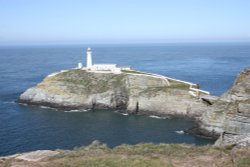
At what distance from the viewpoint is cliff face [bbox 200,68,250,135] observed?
1430 inches

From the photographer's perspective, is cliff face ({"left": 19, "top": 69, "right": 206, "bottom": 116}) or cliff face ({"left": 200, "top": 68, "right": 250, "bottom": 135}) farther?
cliff face ({"left": 19, "top": 69, "right": 206, "bottom": 116})

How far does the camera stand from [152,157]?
1744 centimetres

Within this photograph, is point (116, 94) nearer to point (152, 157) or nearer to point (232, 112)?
point (232, 112)

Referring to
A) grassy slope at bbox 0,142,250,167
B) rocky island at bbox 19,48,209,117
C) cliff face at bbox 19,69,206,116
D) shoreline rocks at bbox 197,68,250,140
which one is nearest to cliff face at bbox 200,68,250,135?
shoreline rocks at bbox 197,68,250,140

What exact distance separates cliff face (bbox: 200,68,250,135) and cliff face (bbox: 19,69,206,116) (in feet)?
27.1

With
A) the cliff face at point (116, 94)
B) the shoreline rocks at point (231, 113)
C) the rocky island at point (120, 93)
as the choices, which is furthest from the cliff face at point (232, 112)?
the cliff face at point (116, 94)

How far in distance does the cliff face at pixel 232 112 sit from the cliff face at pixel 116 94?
8256 mm

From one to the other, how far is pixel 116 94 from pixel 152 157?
4168 centimetres

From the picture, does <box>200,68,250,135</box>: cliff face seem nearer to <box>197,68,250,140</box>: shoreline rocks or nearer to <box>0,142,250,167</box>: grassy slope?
<box>197,68,250,140</box>: shoreline rocks

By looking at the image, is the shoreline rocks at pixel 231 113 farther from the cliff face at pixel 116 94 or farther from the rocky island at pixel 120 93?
the cliff face at pixel 116 94

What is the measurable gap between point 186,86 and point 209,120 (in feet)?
46.0

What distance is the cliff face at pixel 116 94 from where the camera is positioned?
53375 millimetres

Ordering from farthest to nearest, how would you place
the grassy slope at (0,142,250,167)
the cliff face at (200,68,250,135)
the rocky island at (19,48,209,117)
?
the rocky island at (19,48,209,117), the cliff face at (200,68,250,135), the grassy slope at (0,142,250,167)

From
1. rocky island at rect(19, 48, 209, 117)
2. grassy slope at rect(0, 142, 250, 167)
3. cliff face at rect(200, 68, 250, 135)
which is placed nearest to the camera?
grassy slope at rect(0, 142, 250, 167)
